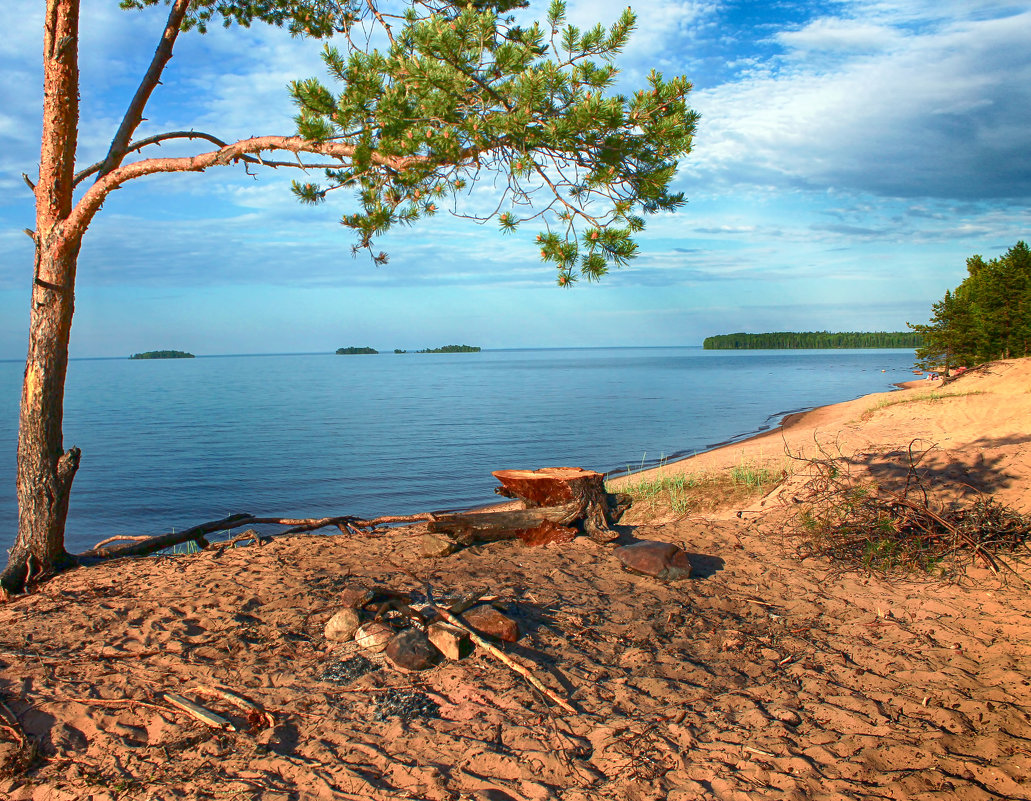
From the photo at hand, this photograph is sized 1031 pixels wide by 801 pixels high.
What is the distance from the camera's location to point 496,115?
4340mm

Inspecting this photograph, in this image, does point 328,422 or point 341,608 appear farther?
point 328,422

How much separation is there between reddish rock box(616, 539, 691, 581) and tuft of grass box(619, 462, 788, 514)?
3655 millimetres

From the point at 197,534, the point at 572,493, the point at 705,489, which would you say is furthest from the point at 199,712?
the point at 705,489

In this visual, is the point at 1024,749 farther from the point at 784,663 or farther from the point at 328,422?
the point at 328,422

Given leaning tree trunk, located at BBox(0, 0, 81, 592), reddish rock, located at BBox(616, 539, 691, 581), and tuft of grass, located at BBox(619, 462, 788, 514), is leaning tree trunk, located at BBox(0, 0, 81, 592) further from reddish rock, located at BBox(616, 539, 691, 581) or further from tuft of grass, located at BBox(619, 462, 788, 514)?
tuft of grass, located at BBox(619, 462, 788, 514)

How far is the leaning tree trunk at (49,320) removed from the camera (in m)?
6.24

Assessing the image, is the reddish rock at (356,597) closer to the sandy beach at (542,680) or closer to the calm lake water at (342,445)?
the sandy beach at (542,680)

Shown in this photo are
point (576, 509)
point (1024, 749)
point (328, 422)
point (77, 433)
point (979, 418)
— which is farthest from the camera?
point (328, 422)

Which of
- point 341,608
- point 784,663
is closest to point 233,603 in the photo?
point 341,608

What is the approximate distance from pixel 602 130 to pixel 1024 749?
439 cm

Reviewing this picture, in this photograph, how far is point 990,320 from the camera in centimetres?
2980

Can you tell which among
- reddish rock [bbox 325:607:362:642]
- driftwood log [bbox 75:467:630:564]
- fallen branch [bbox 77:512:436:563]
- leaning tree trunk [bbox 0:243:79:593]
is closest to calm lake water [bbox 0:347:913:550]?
fallen branch [bbox 77:512:436:563]

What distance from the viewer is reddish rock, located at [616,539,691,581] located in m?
6.08

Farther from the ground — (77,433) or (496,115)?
(496,115)
